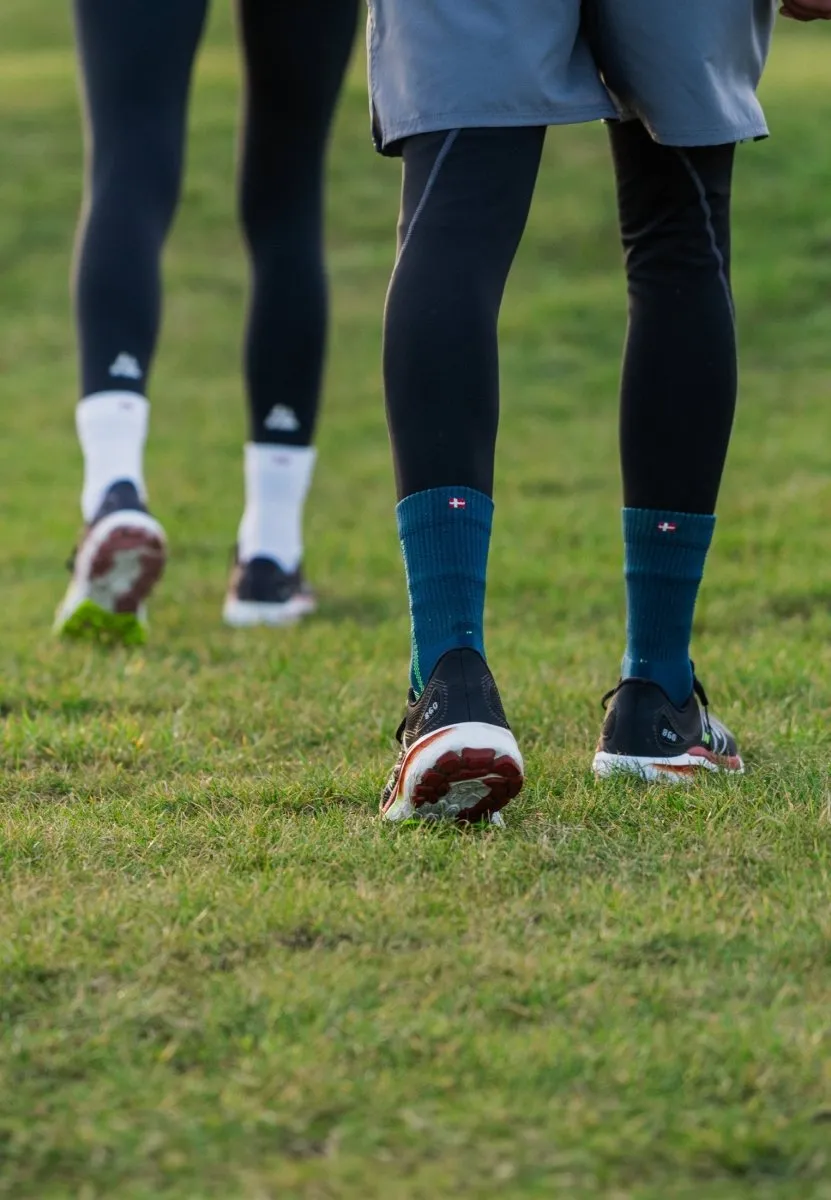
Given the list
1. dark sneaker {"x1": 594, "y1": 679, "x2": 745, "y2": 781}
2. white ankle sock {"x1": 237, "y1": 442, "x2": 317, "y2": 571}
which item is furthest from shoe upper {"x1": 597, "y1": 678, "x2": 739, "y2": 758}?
white ankle sock {"x1": 237, "y1": 442, "x2": 317, "y2": 571}

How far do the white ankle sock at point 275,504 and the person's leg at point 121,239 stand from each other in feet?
2.05

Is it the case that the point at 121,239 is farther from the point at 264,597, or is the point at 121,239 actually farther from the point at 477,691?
the point at 477,691

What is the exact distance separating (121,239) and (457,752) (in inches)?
85.6

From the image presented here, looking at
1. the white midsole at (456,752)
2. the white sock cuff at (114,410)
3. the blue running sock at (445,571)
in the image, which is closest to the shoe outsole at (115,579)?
the white sock cuff at (114,410)

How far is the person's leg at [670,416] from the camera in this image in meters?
2.50

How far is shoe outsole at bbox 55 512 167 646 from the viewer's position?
140 inches

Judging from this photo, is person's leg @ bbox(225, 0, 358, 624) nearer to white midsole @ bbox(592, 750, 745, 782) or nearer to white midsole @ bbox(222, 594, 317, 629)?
white midsole @ bbox(222, 594, 317, 629)

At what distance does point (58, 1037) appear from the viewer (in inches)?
61.9

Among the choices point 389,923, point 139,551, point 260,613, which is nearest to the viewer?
point 389,923

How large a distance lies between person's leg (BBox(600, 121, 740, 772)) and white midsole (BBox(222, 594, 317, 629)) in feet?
Answer: 6.08

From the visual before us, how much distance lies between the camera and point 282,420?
4.45 meters

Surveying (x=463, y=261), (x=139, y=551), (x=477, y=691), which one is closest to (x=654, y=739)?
(x=477, y=691)

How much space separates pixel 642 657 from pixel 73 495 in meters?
4.58

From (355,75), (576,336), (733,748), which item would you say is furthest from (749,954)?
(355,75)
